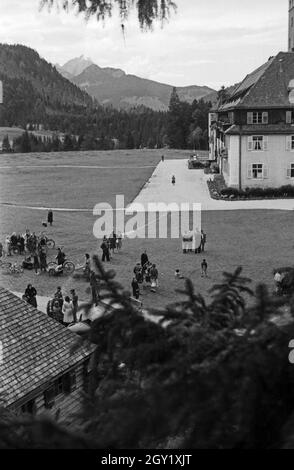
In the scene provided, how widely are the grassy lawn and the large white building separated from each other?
867 centimetres

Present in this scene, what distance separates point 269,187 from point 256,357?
145 feet

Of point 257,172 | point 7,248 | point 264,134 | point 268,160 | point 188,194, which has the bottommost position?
point 7,248

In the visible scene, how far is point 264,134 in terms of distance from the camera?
46.5 m

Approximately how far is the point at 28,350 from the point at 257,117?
37.1 m

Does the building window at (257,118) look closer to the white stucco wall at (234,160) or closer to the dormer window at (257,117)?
the dormer window at (257,117)

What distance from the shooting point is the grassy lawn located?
2336cm

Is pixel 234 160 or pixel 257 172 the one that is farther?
pixel 257 172

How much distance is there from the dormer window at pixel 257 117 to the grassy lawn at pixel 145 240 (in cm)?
1036

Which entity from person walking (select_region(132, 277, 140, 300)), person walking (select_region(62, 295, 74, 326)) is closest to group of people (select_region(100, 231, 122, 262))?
person walking (select_region(132, 277, 140, 300))

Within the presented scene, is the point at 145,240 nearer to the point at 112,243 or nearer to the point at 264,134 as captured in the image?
the point at 112,243

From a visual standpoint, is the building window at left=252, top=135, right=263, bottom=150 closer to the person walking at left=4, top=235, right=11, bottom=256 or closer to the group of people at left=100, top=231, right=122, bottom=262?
the group of people at left=100, top=231, right=122, bottom=262

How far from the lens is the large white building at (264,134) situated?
46.2 metres

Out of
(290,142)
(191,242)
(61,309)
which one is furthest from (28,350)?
(290,142)

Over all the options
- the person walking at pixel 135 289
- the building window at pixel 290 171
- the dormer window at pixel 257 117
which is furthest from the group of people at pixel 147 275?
the building window at pixel 290 171
